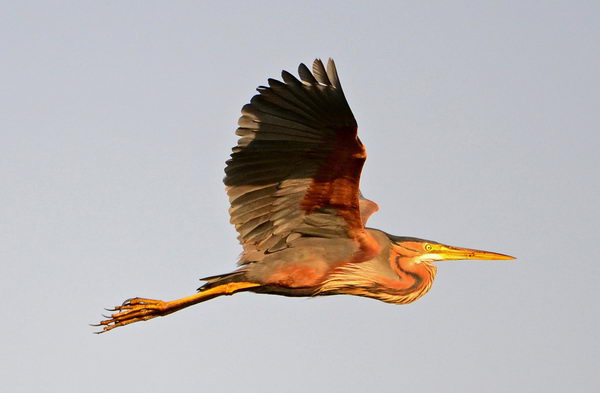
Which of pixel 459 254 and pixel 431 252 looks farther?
pixel 459 254

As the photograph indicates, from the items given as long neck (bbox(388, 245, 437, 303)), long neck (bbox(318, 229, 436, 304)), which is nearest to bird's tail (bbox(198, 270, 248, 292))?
long neck (bbox(318, 229, 436, 304))

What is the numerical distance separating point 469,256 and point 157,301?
3.56 m

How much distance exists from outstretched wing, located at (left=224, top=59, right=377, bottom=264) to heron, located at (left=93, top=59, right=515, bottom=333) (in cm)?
1

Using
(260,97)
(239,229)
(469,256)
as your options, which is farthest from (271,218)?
(469,256)

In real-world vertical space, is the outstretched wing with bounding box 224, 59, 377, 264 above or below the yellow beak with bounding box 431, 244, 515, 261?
above

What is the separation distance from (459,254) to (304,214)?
7.12 feet

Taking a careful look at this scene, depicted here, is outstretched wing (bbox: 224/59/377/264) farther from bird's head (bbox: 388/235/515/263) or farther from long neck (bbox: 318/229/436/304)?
bird's head (bbox: 388/235/515/263)

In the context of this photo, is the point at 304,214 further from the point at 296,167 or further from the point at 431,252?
the point at 431,252

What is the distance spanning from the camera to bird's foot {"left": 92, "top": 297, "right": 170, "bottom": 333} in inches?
470

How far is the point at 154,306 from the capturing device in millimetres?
11914

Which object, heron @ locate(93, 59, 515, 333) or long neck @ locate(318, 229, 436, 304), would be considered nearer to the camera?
heron @ locate(93, 59, 515, 333)

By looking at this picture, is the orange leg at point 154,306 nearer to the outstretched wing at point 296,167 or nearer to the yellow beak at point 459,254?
the outstretched wing at point 296,167

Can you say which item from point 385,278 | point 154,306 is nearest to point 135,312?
point 154,306

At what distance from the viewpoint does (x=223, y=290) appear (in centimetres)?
1177
